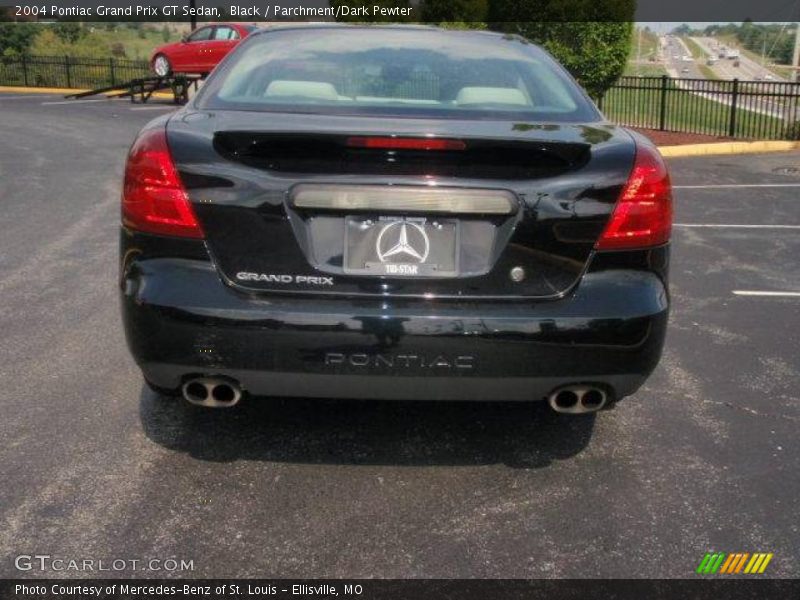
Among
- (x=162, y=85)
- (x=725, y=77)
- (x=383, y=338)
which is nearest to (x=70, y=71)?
(x=162, y=85)

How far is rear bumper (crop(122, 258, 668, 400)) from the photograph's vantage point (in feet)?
9.74

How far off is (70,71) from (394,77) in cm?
3314

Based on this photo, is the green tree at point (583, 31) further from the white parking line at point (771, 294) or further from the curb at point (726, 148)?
the white parking line at point (771, 294)

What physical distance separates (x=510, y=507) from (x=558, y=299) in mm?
748

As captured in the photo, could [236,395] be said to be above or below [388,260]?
below

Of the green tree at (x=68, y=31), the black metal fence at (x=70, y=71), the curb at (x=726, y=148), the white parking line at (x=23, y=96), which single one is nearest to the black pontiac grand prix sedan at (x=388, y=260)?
the curb at (x=726, y=148)

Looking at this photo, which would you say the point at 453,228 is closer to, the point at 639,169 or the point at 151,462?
the point at 639,169

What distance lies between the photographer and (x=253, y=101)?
3.51 metres

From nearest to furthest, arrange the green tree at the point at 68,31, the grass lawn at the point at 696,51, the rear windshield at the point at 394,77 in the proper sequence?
the rear windshield at the point at 394,77, the green tree at the point at 68,31, the grass lawn at the point at 696,51

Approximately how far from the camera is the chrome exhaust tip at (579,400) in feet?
10.5

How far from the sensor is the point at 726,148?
16609 mm

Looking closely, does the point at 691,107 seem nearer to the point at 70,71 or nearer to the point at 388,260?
the point at 388,260

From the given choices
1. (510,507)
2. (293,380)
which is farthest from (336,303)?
(510,507)

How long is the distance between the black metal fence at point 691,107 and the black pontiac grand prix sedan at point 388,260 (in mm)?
15892
